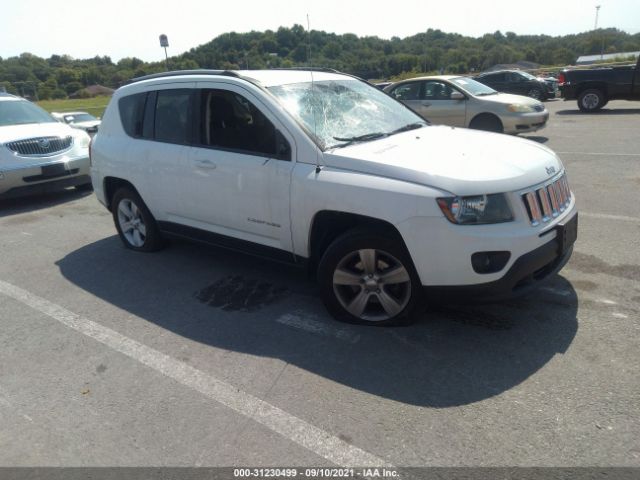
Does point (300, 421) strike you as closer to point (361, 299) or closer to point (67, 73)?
point (361, 299)

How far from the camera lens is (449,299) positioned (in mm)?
3414

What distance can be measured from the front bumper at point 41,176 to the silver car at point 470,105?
6.61 metres

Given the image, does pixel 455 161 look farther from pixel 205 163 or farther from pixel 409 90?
pixel 409 90

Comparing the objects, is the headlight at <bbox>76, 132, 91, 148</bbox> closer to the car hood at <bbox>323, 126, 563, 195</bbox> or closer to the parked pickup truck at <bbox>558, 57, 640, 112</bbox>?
the car hood at <bbox>323, 126, 563, 195</bbox>

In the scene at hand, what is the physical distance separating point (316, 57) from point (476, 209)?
328cm

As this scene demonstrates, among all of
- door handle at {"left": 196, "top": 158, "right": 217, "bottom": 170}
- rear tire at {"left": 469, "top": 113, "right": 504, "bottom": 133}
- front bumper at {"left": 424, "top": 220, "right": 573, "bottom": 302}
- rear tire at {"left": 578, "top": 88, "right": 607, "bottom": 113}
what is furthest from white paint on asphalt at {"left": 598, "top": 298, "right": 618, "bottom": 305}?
rear tire at {"left": 578, "top": 88, "right": 607, "bottom": 113}

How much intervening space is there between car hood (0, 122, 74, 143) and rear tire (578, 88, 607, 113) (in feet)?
49.0

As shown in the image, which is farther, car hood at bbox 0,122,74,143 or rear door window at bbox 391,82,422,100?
rear door window at bbox 391,82,422,100

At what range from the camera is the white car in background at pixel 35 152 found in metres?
8.29

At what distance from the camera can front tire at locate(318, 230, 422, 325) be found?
3553mm

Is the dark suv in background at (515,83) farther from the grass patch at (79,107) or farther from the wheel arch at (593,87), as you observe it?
the grass patch at (79,107)

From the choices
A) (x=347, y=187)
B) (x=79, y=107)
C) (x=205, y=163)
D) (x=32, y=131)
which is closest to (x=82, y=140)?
(x=32, y=131)

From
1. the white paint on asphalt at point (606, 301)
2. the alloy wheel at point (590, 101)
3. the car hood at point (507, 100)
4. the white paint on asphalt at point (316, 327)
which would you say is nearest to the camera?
the white paint on asphalt at point (316, 327)

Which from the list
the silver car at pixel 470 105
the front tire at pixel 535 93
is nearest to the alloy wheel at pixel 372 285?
the silver car at pixel 470 105
